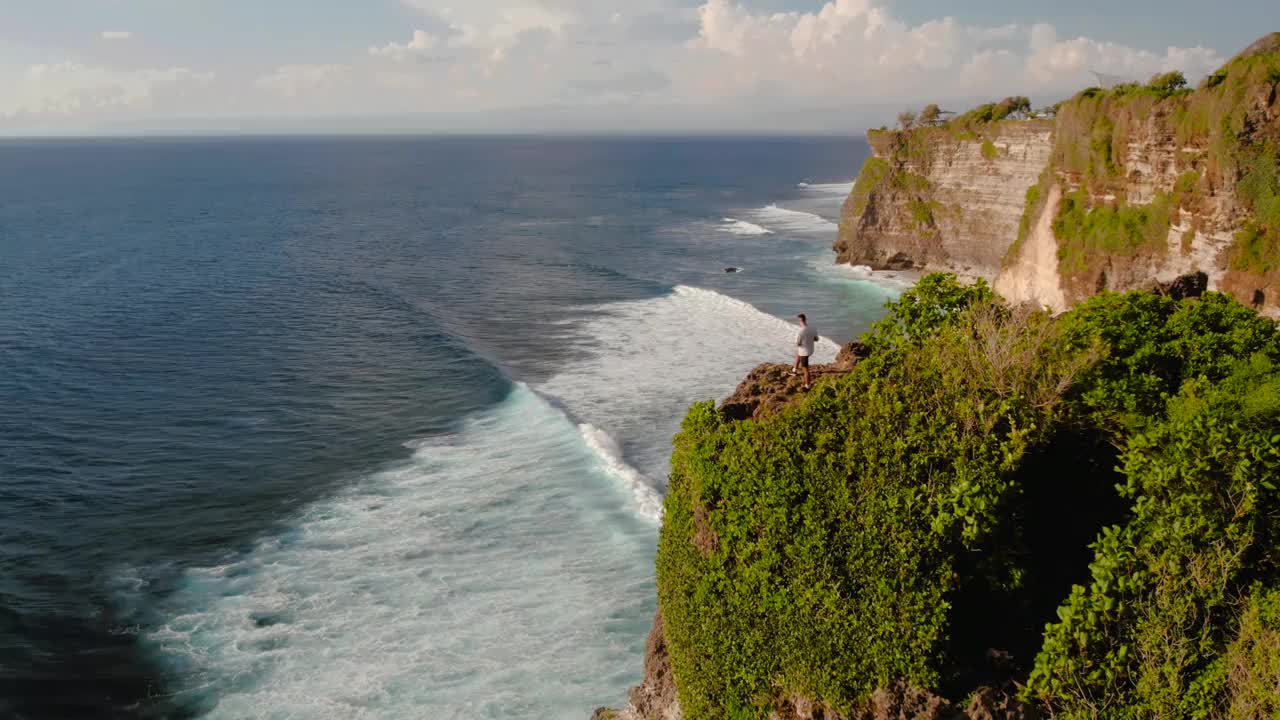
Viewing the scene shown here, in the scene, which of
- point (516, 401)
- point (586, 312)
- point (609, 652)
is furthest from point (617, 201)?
point (609, 652)

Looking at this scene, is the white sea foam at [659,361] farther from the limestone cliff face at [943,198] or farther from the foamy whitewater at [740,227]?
the foamy whitewater at [740,227]

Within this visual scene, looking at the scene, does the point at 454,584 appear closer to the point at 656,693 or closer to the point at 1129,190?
the point at 656,693

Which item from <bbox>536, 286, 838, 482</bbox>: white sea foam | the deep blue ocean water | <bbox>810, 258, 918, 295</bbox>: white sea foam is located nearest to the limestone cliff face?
<bbox>810, 258, 918, 295</bbox>: white sea foam

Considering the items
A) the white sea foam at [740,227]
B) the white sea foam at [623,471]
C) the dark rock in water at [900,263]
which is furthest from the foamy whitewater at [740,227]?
the white sea foam at [623,471]

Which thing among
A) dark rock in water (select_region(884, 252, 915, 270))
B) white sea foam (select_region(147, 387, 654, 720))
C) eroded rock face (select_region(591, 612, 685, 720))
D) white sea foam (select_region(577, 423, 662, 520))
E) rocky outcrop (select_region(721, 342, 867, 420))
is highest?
rocky outcrop (select_region(721, 342, 867, 420))

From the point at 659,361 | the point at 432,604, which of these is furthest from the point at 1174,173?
the point at 432,604

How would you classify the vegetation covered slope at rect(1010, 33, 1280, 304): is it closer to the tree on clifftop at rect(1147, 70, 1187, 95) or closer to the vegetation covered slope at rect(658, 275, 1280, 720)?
the tree on clifftop at rect(1147, 70, 1187, 95)
